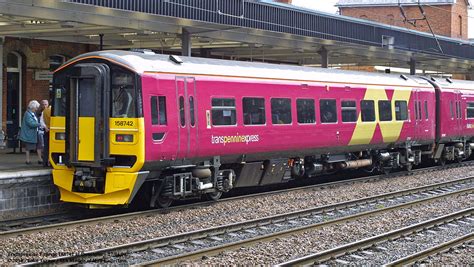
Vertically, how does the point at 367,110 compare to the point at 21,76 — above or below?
below

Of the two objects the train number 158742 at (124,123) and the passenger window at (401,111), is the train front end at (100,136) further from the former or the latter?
the passenger window at (401,111)

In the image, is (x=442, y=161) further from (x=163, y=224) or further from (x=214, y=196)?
(x=163, y=224)

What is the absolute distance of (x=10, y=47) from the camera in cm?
1986

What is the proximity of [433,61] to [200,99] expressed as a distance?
65.1 ft

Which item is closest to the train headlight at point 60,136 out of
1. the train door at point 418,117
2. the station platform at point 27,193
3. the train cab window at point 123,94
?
the station platform at point 27,193

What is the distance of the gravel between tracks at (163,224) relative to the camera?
9.77 m

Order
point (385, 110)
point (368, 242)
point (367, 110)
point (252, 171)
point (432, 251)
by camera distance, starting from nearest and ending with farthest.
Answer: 1. point (432, 251)
2. point (368, 242)
3. point (252, 171)
4. point (367, 110)
5. point (385, 110)

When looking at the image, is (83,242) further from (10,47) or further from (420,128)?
(420,128)

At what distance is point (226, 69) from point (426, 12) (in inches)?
1933

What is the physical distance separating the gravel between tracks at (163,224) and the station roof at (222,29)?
480 cm

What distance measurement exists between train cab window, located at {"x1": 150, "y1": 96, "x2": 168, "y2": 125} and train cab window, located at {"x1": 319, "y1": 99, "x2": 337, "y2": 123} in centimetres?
548

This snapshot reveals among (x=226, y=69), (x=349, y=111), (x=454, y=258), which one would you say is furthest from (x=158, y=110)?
(x=349, y=111)

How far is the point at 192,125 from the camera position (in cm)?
1312

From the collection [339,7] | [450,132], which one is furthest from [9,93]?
[339,7]
